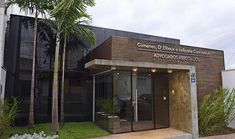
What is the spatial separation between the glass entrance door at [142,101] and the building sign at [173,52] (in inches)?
54.8

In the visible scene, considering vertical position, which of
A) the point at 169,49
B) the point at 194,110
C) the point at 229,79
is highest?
the point at 169,49

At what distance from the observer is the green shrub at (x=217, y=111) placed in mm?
10523

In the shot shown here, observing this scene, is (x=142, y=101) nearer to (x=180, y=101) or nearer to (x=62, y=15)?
(x=180, y=101)

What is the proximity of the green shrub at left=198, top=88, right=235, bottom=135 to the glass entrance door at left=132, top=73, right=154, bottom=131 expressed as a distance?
2.38 metres

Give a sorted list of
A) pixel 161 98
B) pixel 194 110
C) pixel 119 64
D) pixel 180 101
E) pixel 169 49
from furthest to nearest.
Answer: pixel 169 49
pixel 161 98
pixel 180 101
pixel 194 110
pixel 119 64

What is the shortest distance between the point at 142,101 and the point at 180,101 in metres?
1.79

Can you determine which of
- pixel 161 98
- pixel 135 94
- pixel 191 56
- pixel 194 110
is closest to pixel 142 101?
pixel 135 94

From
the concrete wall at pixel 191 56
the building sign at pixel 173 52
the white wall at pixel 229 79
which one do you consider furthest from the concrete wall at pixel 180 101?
the white wall at pixel 229 79

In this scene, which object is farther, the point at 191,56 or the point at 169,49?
the point at 191,56

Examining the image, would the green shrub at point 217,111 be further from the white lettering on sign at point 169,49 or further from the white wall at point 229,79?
the white lettering on sign at point 169,49

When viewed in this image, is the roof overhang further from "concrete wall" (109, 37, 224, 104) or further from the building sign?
the building sign

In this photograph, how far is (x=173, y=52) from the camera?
479 inches

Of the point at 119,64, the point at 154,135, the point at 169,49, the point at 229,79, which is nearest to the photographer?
the point at 119,64

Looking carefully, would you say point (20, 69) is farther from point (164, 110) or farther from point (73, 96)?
point (164, 110)
